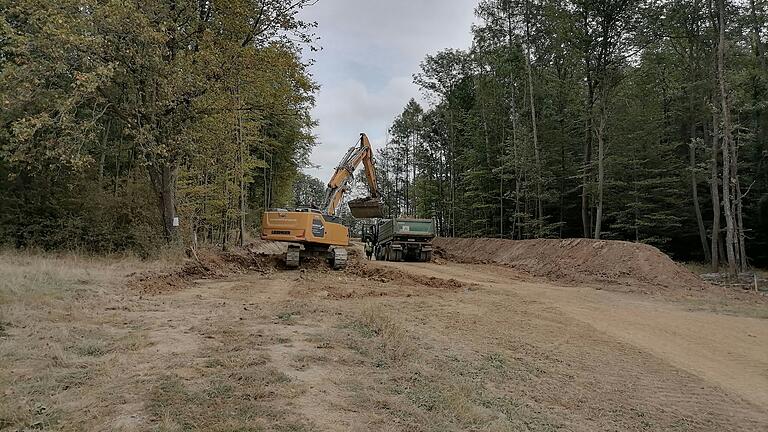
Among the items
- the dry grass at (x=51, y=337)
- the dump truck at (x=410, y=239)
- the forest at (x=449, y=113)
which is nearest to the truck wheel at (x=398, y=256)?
the dump truck at (x=410, y=239)

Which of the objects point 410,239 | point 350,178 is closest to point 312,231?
point 350,178

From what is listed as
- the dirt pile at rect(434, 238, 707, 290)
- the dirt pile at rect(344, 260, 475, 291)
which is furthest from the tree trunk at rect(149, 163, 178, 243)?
the dirt pile at rect(434, 238, 707, 290)

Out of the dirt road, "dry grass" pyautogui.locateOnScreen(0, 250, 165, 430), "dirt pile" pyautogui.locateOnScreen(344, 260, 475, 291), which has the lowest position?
the dirt road

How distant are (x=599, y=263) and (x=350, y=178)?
10329 millimetres

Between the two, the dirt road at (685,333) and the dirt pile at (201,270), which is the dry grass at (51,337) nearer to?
the dirt pile at (201,270)

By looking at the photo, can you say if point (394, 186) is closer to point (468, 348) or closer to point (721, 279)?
point (721, 279)

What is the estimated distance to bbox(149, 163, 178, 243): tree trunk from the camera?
51.1ft

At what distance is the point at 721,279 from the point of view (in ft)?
58.7

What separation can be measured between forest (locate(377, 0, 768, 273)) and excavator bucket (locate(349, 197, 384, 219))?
24.7ft

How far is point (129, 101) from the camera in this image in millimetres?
14477

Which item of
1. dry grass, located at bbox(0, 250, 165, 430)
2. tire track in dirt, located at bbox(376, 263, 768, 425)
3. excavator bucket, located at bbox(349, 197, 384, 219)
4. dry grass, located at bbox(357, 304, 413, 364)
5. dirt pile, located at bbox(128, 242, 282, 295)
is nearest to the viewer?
dry grass, located at bbox(0, 250, 165, 430)

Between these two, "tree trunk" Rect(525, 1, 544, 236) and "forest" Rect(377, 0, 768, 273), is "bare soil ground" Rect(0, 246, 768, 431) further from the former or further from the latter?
"tree trunk" Rect(525, 1, 544, 236)

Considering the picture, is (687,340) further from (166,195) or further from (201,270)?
(166,195)

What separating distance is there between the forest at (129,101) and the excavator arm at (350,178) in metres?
3.74
